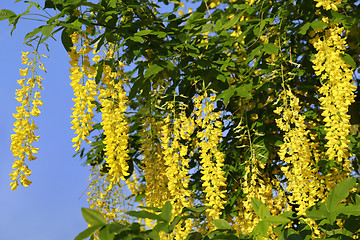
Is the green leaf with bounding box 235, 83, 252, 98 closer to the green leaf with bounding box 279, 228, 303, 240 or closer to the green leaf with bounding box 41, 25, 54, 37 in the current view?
the green leaf with bounding box 279, 228, 303, 240

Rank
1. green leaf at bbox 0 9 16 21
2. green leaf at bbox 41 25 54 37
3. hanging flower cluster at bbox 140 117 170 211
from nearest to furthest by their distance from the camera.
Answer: green leaf at bbox 41 25 54 37
green leaf at bbox 0 9 16 21
hanging flower cluster at bbox 140 117 170 211

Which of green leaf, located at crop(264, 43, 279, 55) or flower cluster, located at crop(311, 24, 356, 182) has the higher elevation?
green leaf, located at crop(264, 43, 279, 55)

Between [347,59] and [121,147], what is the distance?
1.52 meters

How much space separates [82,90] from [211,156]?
0.84 meters

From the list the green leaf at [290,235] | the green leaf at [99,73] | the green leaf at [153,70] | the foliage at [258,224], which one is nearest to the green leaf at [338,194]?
the foliage at [258,224]

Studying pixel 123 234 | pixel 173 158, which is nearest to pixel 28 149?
pixel 173 158

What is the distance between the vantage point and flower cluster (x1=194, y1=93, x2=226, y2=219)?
7.95ft

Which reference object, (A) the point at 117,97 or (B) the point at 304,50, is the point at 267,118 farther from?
(A) the point at 117,97

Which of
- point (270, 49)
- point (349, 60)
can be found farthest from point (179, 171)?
point (349, 60)

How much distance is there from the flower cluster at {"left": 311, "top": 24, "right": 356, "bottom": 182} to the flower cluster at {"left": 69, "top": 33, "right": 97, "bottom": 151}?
1377 mm

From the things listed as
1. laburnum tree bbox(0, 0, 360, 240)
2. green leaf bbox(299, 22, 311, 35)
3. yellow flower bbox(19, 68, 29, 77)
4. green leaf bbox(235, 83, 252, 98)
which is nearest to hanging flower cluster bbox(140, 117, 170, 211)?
laburnum tree bbox(0, 0, 360, 240)

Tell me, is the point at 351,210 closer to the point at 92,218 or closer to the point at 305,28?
the point at 92,218

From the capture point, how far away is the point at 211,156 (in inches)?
98.7

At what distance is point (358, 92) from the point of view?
3666 millimetres
